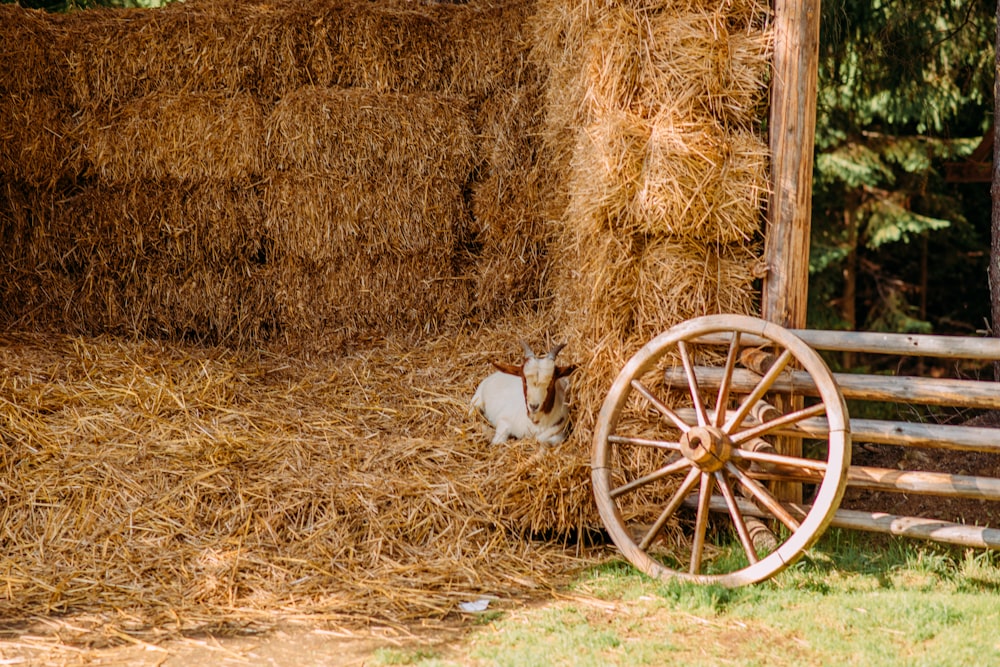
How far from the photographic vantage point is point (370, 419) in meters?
5.80

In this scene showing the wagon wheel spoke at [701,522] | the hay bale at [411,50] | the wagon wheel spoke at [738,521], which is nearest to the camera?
the wagon wheel spoke at [738,521]

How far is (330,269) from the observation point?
6.96m

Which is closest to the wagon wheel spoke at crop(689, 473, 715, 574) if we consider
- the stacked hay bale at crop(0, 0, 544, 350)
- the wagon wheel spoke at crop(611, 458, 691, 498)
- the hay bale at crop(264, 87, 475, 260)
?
the wagon wheel spoke at crop(611, 458, 691, 498)

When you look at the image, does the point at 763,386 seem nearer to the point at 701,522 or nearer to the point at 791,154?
the point at 701,522

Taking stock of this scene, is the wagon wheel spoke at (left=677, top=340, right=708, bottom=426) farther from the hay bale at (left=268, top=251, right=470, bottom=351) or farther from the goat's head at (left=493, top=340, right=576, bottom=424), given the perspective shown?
the hay bale at (left=268, top=251, right=470, bottom=351)

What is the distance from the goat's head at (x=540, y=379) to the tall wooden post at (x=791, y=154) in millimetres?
1244

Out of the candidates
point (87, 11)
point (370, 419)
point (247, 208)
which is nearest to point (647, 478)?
point (370, 419)

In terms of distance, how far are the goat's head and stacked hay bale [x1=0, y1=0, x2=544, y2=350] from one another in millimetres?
1741

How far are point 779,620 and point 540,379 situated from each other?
6.03ft

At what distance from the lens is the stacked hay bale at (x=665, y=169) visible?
4789mm

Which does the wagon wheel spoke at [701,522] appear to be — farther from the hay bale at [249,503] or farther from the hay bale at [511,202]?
the hay bale at [511,202]

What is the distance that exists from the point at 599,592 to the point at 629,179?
2130 mm

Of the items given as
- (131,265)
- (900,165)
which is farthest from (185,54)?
(900,165)

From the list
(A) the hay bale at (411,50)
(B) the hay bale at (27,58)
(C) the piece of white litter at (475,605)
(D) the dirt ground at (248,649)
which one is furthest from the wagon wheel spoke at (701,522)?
(B) the hay bale at (27,58)
